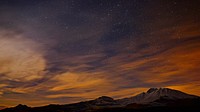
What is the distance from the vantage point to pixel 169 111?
199 meters

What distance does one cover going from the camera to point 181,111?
630 ft

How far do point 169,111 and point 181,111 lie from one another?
10.4 metres
